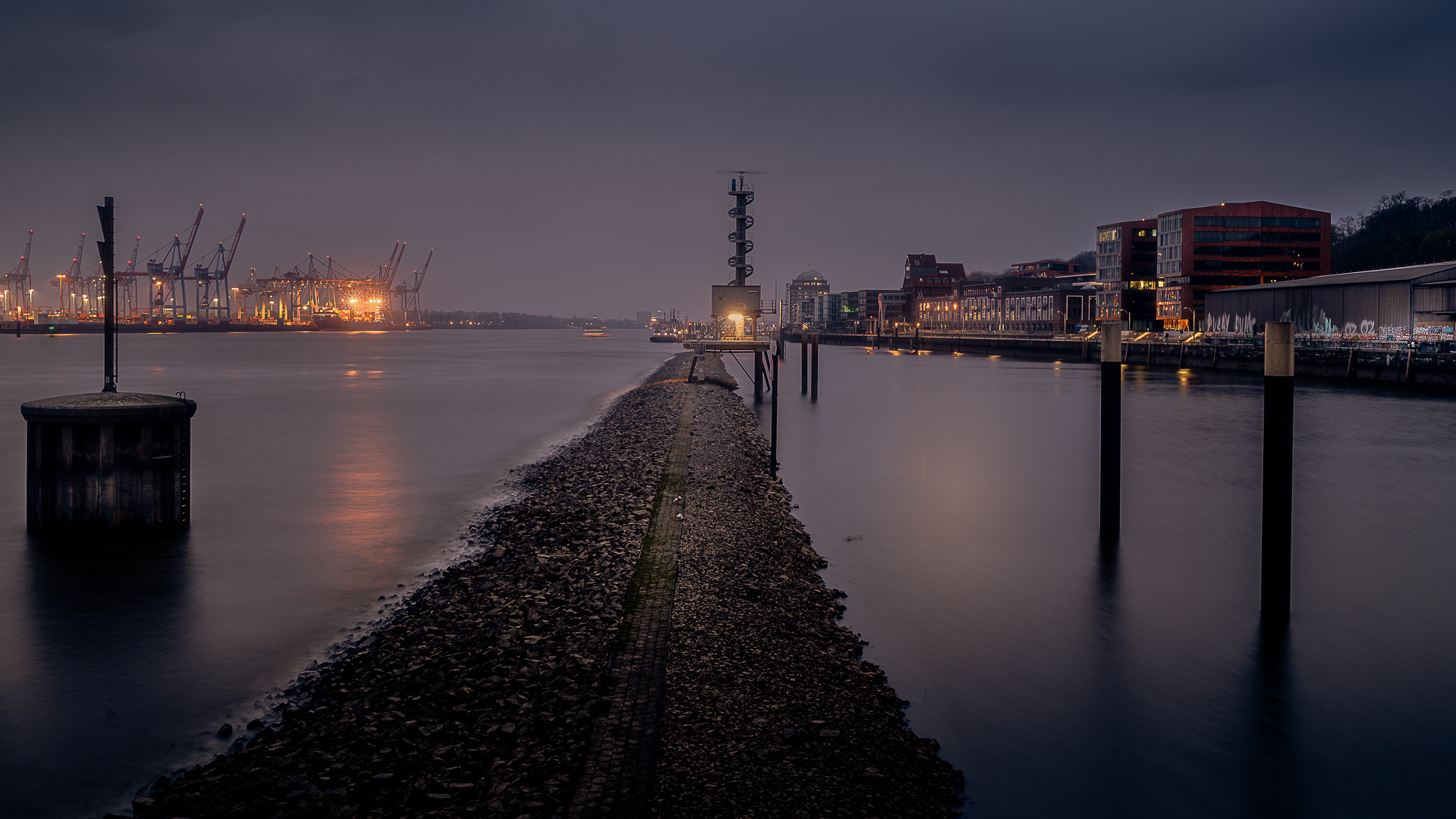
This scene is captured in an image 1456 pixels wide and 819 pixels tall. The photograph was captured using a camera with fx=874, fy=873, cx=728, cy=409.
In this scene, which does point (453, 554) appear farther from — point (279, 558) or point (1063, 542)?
point (1063, 542)

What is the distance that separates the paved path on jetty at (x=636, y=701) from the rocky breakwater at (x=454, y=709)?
0.13 meters

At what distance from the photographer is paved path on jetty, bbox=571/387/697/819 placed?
5.39 meters

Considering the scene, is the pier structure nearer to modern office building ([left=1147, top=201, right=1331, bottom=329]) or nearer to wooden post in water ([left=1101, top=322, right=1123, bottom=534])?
wooden post in water ([left=1101, top=322, right=1123, bottom=534])

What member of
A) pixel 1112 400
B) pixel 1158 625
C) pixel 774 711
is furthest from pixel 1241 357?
pixel 774 711

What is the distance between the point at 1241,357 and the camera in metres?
61.6

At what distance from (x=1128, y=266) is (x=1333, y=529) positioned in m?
128

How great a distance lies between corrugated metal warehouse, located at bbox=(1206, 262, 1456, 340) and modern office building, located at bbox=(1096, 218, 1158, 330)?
1450 inches

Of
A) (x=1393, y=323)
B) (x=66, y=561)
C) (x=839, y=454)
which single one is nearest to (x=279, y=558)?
(x=66, y=561)

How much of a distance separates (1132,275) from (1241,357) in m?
76.9

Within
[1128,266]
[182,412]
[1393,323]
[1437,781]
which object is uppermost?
[1128,266]

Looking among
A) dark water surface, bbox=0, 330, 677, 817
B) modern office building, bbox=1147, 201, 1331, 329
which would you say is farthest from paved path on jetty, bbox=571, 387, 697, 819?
modern office building, bbox=1147, 201, 1331, 329

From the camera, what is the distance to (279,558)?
1335cm

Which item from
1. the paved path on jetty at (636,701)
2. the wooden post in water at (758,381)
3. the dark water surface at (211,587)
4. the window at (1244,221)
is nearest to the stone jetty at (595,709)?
the paved path on jetty at (636,701)

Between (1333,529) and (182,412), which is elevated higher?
(182,412)
